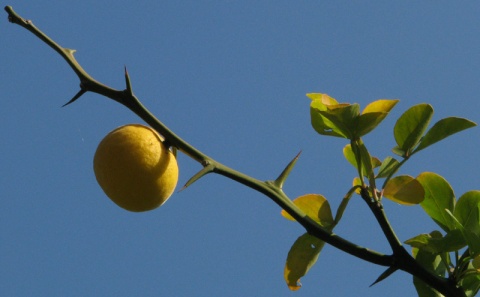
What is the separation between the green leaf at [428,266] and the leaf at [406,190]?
107 millimetres

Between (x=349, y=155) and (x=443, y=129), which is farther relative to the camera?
(x=349, y=155)

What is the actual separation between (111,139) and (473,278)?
71 cm

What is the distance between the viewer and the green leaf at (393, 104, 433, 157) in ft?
3.89

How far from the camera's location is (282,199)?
3.31 feet

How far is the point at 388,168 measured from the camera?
118 centimetres

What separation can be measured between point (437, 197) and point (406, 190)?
84 mm

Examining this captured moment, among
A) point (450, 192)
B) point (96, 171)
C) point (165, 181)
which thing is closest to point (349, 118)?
point (450, 192)

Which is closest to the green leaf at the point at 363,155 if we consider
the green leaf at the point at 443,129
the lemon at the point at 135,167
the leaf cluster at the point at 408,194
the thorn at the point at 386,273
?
the leaf cluster at the point at 408,194

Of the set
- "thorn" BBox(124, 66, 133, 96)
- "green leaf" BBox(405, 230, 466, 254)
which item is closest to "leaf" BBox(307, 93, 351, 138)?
"green leaf" BBox(405, 230, 466, 254)

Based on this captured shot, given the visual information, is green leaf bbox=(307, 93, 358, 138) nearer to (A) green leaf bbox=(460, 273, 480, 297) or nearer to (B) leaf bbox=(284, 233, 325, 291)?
(B) leaf bbox=(284, 233, 325, 291)

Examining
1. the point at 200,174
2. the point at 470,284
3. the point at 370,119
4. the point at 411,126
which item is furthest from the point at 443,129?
the point at 200,174

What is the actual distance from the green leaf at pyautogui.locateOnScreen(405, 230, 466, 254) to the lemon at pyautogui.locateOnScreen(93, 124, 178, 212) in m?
0.46

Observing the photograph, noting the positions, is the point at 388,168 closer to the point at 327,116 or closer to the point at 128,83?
the point at 327,116

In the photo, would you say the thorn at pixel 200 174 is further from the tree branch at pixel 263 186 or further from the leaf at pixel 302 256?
the leaf at pixel 302 256
